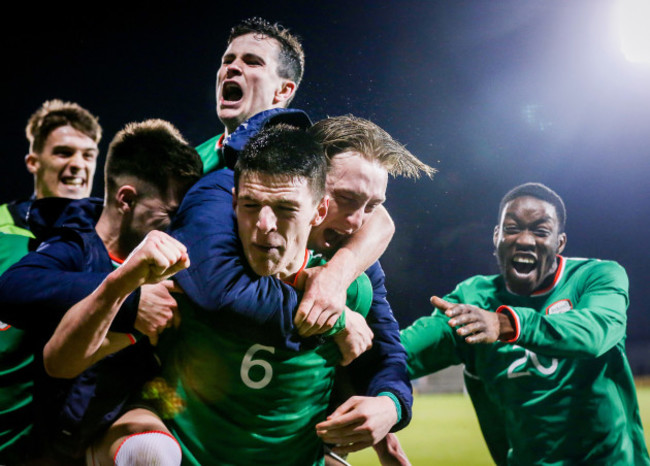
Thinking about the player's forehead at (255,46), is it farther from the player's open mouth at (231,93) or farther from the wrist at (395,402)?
the wrist at (395,402)

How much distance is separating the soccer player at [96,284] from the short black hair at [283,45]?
346mm

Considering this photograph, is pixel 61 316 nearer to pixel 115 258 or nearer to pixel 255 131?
pixel 115 258

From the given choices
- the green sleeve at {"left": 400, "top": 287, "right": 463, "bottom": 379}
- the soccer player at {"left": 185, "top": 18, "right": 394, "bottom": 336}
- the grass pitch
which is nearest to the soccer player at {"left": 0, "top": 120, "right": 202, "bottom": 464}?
the soccer player at {"left": 185, "top": 18, "right": 394, "bottom": 336}

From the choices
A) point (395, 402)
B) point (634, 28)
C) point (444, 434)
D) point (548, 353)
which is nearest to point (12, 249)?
point (395, 402)

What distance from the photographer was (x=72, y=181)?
67.6 inches

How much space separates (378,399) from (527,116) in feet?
3.46

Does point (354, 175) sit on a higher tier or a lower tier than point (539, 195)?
lower

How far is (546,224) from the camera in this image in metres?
1.75

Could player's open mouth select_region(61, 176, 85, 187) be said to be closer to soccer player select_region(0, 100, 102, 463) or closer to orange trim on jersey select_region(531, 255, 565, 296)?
soccer player select_region(0, 100, 102, 463)

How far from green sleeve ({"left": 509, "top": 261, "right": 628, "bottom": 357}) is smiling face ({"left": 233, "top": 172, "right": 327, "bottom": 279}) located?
0.64m

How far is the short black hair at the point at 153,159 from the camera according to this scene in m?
1.16

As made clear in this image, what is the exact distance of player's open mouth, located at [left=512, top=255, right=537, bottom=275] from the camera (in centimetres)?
175

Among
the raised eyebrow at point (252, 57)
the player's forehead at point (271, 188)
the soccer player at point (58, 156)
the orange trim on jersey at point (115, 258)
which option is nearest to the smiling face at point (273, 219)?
the player's forehead at point (271, 188)

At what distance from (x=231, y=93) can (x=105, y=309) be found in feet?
2.26
